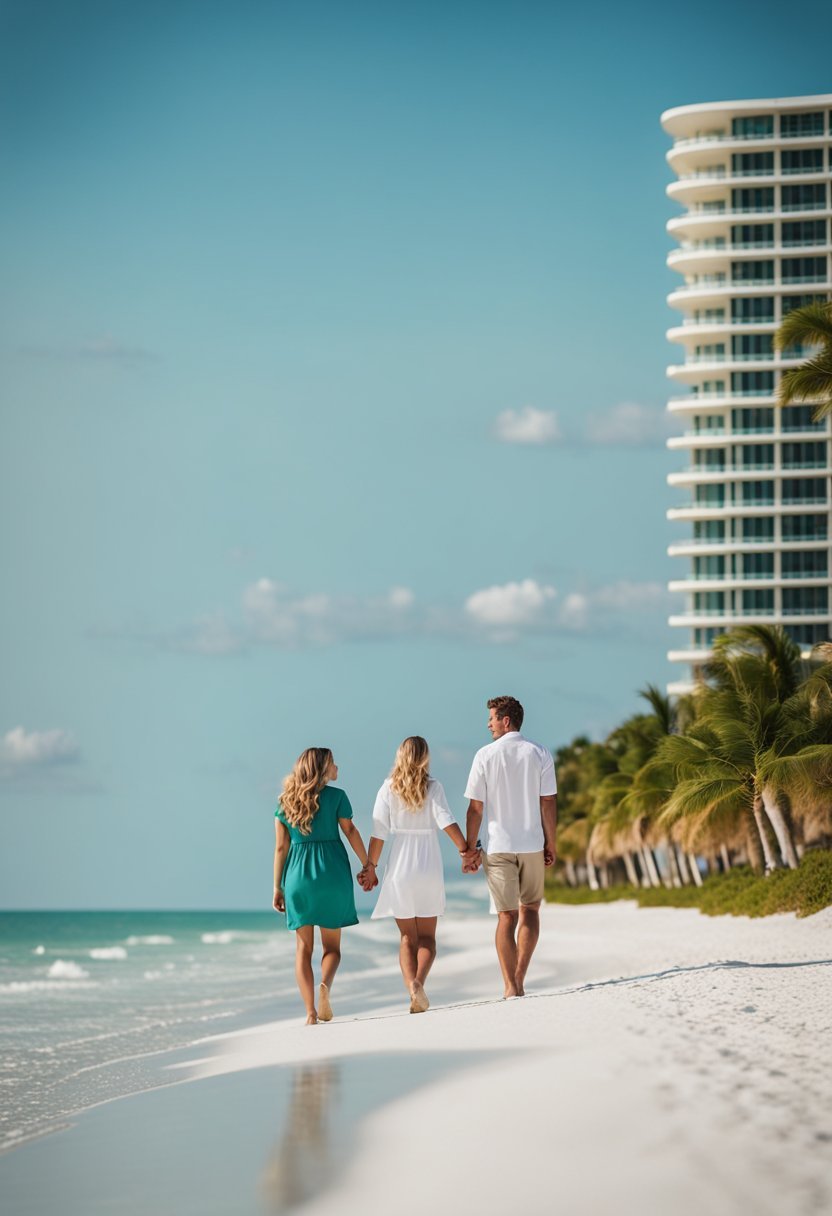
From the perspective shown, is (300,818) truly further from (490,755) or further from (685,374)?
(685,374)

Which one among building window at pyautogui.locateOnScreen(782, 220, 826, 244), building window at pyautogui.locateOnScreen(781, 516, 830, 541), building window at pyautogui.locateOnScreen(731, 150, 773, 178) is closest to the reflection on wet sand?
building window at pyautogui.locateOnScreen(781, 516, 830, 541)

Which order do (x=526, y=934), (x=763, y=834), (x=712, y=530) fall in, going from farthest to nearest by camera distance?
(x=712, y=530)
(x=763, y=834)
(x=526, y=934)

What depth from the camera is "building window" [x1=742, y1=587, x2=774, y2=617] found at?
2781 inches

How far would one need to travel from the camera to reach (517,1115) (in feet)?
22.9

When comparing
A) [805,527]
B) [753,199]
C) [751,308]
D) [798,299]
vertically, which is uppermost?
[753,199]

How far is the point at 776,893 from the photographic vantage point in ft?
98.0

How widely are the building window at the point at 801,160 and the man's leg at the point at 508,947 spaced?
6759 cm

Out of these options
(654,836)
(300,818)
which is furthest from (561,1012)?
(654,836)

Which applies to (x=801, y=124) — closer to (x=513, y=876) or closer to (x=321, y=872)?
(x=513, y=876)

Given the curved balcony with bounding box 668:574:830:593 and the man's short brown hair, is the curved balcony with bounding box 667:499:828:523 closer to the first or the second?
the curved balcony with bounding box 668:574:830:593

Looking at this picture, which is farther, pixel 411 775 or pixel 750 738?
pixel 750 738

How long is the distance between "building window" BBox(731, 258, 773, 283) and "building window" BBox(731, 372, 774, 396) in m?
4.49

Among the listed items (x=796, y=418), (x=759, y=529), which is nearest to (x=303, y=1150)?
(x=759, y=529)

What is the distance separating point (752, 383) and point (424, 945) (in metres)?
65.4
